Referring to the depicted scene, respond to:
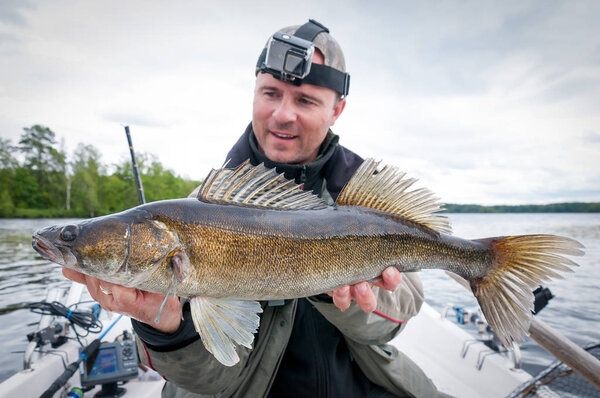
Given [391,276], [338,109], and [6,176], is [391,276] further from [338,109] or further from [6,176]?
[6,176]

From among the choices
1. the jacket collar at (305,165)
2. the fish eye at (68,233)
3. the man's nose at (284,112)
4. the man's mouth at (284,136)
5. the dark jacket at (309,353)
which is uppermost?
the man's nose at (284,112)

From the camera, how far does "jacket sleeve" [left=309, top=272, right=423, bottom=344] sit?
2.38m

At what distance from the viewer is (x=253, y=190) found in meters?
2.04

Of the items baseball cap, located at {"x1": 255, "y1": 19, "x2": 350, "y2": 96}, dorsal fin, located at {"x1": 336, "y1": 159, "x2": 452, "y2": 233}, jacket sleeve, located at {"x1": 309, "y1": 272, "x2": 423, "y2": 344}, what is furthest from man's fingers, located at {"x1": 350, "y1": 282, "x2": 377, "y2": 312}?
baseball cap, located at {"x1": 255, "y1": 19, "x2": 350, "y2": 96}

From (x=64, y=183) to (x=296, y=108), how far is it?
44.1 m

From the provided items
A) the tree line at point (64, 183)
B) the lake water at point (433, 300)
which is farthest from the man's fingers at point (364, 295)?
the tree line at point (64, 183)

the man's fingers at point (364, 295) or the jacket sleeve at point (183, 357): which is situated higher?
the man's fingers at point (364, 295)

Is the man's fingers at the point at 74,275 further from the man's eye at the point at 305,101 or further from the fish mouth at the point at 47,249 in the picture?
the man's eye at the point at 305,101

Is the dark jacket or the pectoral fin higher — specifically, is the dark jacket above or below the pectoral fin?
below

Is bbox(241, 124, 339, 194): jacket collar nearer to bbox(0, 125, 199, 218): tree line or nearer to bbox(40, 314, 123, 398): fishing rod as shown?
bbox(40, 314, 123, 398): fishing rod

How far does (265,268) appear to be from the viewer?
183 centimetres

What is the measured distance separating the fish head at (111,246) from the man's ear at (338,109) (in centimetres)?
218

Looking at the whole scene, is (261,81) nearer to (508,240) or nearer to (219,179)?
(219,179)

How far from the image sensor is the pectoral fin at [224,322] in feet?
5.93
